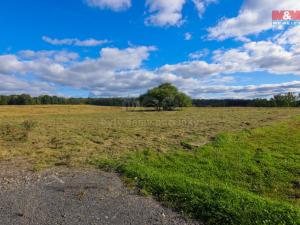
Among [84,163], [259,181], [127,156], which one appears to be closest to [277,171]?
[259,181]

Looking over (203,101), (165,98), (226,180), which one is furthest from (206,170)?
(203,101)

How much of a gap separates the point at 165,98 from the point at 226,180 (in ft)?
205

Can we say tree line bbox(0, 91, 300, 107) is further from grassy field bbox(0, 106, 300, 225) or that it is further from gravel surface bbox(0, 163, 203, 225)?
gravel surface bbox(0, 163, 203, 225)

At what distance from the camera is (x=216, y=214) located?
15.3 ft

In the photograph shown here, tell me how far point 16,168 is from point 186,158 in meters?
6.13

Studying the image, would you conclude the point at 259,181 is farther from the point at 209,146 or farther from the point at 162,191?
the point at 209,146

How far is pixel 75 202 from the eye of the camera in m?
5.25

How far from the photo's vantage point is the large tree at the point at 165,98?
69.6 metres

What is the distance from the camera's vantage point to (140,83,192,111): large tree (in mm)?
69562

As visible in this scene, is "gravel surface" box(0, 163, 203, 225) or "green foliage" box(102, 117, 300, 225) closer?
"gravel surface" box(0, 163, 203, 225)

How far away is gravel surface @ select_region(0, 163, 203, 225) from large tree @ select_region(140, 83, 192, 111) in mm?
62859

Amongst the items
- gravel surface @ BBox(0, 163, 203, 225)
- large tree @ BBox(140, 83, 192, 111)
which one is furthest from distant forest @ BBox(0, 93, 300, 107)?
gravel surface @ BBox(0, 163, 203, 225)

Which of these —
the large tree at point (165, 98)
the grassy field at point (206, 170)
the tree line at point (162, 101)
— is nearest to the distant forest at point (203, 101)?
the tree line at point (162, 101)

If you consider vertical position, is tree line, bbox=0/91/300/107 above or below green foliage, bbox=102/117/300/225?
above
